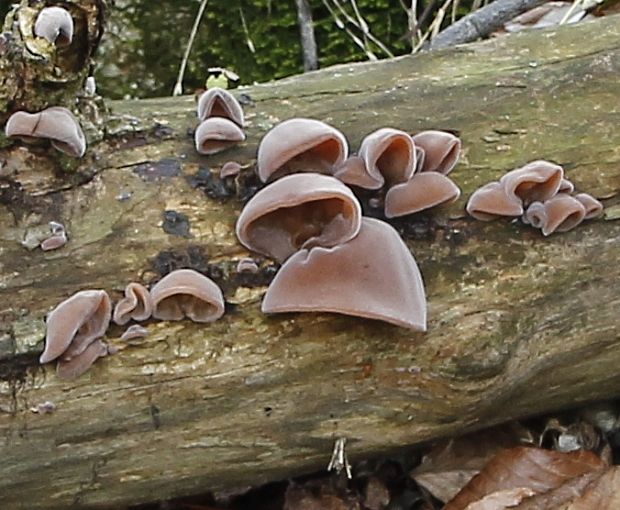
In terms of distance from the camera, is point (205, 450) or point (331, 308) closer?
point (331, 308)

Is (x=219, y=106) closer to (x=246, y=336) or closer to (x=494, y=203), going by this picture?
(x=246, y=336)

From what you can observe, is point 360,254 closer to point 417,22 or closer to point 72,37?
point 72,37

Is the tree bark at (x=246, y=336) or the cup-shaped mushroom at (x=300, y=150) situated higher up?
the cup-shaped mushroom at (x=300, y=150)

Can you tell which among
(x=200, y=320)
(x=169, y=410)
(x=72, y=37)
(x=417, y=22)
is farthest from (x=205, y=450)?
(x=417, y=22)

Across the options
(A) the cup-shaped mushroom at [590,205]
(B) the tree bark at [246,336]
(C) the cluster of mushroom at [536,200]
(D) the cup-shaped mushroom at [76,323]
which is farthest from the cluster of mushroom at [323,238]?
(A) the cup-shaped mushroom at [590,205]

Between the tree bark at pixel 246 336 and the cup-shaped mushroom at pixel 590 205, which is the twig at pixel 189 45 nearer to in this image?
the tree bark at pixel 246 336
